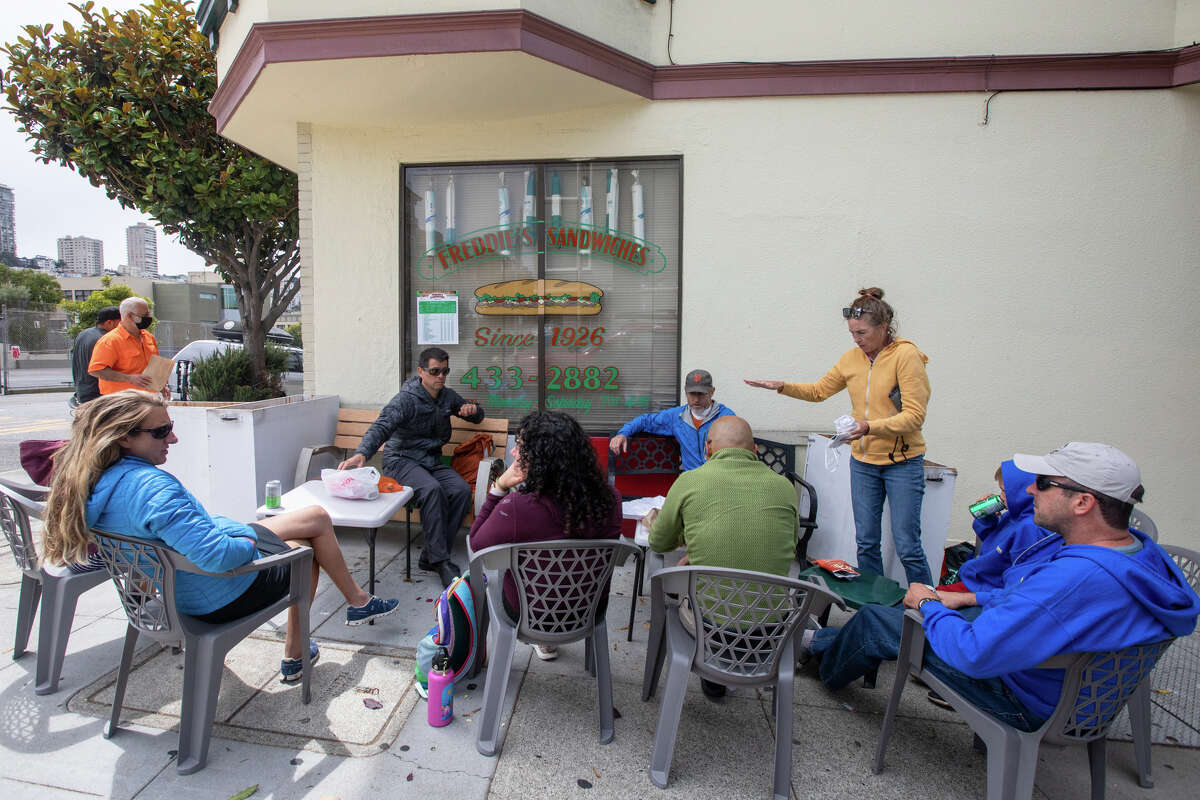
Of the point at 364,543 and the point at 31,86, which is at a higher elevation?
the point at 31,86

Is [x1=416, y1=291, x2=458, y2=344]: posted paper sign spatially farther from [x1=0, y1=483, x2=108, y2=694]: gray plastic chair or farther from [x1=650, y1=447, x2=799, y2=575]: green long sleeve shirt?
[x1=650, y1=447, x2=799, y2=575]: green long sleeve shirt

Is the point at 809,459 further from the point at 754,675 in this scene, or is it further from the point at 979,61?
the point at 979,61

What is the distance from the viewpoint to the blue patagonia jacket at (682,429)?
165 inches

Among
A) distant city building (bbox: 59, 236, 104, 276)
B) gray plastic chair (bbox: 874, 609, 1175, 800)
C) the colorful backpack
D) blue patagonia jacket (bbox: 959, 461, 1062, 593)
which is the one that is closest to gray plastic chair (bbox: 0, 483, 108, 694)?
the colorful backpack

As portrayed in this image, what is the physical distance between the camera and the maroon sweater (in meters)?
2.44

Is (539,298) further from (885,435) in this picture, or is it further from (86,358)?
(86,358)

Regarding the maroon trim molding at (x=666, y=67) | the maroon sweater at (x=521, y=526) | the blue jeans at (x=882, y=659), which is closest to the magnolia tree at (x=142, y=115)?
the maroon trim molding at (x=666, y=67)

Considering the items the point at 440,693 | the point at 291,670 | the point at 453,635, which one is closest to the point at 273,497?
the point at 291,670

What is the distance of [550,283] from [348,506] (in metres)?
2.71

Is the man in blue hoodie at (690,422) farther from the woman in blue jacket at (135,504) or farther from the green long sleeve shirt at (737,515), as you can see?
the woman in blue jacket at (135,504)

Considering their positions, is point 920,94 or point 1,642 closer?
point 1,642

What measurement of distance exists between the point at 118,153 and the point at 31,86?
113 centimetres

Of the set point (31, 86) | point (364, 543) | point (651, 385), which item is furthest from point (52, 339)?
point (651, 385)

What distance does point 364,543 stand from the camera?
4844 millimetres
